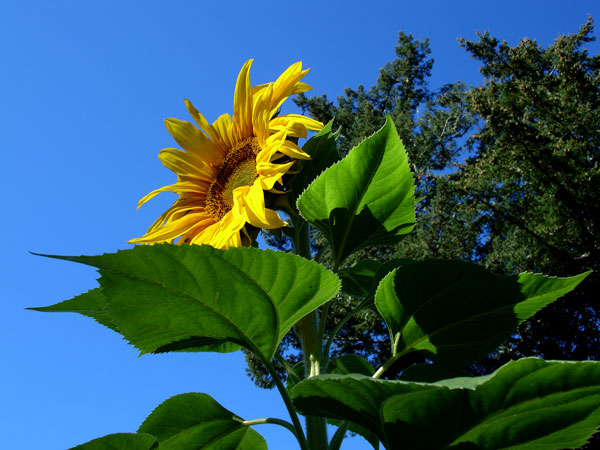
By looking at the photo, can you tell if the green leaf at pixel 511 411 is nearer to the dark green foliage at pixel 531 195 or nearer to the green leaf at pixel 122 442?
the green leaf at pixel 122 442

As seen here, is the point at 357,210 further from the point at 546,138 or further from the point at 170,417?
the point at 546,138

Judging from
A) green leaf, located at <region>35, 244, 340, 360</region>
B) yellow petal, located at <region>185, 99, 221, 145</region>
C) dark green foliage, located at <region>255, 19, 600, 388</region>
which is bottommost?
green leaf, located at <region>35, 244, 340, 360</region>

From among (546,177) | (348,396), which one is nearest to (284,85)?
(348,396)

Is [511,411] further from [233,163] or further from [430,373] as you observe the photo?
[233,163]

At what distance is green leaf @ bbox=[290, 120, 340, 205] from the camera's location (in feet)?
2.59

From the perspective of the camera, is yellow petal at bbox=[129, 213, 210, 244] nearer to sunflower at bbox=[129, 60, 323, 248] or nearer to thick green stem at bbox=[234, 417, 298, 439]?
sunflower at bbox=[129, 60, 323, 248]

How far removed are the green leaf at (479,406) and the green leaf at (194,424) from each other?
0.18m

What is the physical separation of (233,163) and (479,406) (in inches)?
22.7

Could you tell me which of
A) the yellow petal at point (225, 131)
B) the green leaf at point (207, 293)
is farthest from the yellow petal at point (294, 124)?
the green leaf at point (207, 293)

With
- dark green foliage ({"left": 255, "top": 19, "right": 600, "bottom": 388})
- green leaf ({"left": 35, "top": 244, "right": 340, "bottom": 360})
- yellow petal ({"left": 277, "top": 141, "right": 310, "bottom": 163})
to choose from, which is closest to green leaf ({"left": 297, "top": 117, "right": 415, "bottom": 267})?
yellow petal ({"left": 277, "top": 141, "right": 310, "bottom": 163})

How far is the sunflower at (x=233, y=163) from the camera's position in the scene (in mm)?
750

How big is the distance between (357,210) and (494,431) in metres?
0.33

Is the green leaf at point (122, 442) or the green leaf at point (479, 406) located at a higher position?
the green leaf at point (122, 442)

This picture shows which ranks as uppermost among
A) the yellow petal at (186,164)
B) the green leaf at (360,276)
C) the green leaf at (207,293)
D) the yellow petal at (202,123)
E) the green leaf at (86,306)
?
the yellow petal at (202,123)
